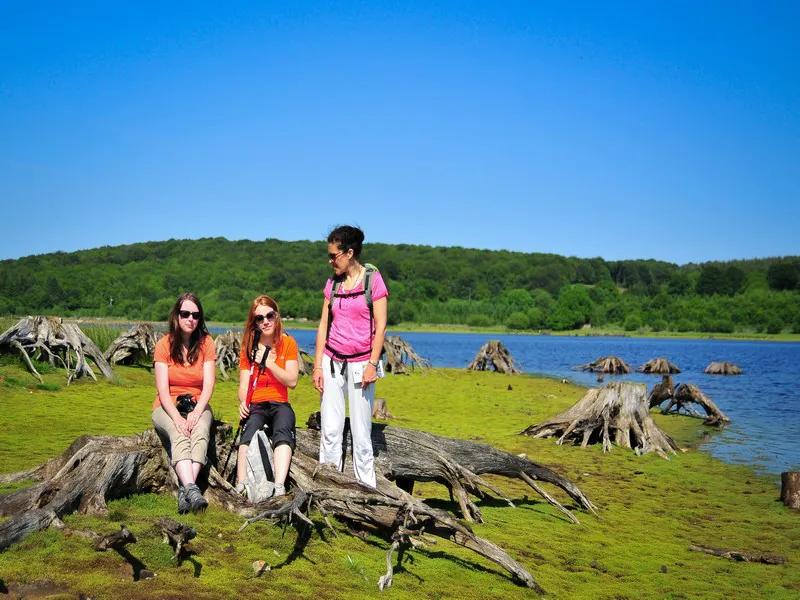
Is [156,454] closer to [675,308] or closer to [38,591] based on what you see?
[38,591]

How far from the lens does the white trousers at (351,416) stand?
6.03 meters

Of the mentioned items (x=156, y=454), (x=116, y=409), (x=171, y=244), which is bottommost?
(x=116, y=409)

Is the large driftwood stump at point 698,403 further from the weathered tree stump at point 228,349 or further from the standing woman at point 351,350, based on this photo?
the standing woman at point 351,350

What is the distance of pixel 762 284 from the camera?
4537 inches

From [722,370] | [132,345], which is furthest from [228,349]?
[722,370]

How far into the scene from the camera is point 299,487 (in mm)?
5762

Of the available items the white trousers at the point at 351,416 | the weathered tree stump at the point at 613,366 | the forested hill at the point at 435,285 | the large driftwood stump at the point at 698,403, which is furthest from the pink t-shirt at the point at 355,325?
the forested hill at the point at 435,285

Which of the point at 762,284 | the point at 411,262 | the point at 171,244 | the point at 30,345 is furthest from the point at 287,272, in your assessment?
the point at 30,345

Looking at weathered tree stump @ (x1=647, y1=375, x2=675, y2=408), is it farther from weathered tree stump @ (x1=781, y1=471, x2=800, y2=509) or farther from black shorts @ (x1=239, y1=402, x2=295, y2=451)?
black shorts @ (x1=239, y1=402, x2=295, y2=451)

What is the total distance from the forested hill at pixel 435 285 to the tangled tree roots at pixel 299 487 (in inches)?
2373

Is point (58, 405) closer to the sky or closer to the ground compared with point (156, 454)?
closer to the ground

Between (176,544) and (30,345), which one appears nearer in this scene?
(176,544)

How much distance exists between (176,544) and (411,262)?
134m

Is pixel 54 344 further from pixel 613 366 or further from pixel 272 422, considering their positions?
pixel 613 366
